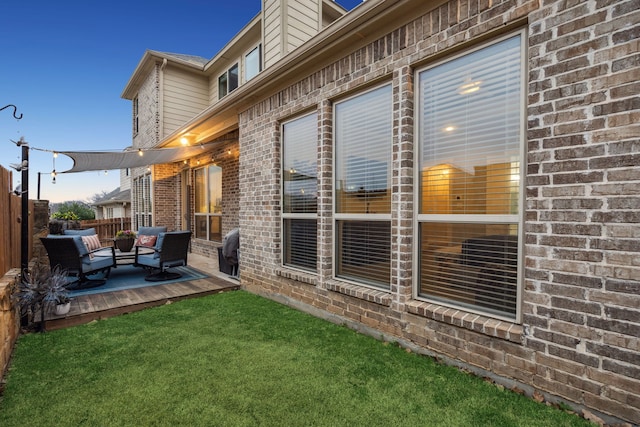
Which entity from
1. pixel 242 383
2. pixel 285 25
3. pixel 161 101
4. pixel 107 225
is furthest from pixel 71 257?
pixel 107 225

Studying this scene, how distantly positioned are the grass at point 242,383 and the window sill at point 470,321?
403 millimetres

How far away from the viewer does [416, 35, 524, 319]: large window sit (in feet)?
7.45

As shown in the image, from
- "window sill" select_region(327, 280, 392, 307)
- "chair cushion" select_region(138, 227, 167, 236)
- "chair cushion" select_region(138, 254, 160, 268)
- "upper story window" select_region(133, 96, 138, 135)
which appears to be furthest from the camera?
"upper story window" select_region(133, 96, 138, 135)

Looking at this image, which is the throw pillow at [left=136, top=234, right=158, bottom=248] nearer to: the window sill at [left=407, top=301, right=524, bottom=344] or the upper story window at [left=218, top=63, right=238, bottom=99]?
the upper story window at [left=218, top=63, right=238, bottom=99]

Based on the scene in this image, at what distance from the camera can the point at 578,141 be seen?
6.16ft

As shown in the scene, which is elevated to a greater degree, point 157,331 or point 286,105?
point 286,105

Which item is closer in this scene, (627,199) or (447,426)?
(627,199)

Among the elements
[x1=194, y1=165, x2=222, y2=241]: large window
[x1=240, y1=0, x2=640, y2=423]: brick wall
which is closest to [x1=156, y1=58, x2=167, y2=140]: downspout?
[x1=194, y1=165, x2=222, y2=241]: large window

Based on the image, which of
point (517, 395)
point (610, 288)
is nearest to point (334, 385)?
point (517, 395)

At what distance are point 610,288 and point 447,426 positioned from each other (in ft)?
4.22

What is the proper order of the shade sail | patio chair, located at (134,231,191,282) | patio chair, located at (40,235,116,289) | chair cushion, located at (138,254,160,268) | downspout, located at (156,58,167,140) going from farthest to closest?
1. downspout, located at (156,58,167,140)
2. the shade sail
3. chair cushion, located at (138,254,160,268)
4. patio chair, located at (134,231,191,282)
5. patio chair, located at (40,235,116,289)

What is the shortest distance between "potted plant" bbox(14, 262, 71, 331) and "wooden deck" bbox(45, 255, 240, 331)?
15cm

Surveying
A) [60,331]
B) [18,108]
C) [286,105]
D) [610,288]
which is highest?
[286,105]

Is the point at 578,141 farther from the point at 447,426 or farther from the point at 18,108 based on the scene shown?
the point at 18,108
